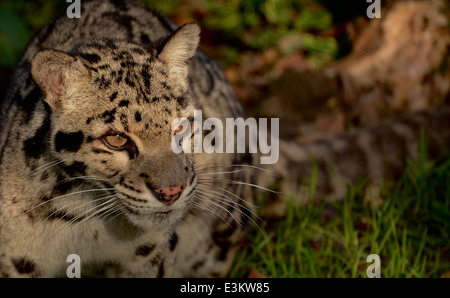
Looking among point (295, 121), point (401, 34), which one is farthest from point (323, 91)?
point (401, 34)

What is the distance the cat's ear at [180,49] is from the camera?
11.7ft

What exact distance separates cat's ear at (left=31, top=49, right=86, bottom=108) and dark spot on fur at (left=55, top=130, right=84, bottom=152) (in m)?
0.17

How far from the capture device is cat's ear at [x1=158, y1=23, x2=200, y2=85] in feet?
11.7

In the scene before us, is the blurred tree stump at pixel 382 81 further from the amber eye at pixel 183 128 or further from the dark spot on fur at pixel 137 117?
the dark spot on fur at pixel 137 117

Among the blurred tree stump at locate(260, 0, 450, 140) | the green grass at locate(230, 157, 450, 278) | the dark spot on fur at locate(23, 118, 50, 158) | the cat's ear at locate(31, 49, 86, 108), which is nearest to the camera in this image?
the cat's ear at locate(31, 49, 86, 108)

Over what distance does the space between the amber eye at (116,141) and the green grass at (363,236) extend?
6.13ft

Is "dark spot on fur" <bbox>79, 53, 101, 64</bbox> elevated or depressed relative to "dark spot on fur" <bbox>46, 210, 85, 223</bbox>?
elevated

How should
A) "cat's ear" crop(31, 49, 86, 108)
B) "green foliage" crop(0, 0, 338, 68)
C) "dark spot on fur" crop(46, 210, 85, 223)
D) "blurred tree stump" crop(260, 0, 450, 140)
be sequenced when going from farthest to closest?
1. "green foliage" crop(0, 0, 338, 68)
2. "blurred tree stump" crop(260, 0, 450, 140)
3. "dark spot on fur" crop(46, 210, 85, 223)
4. "cat's ear" crop(31, 49, 86, 108)

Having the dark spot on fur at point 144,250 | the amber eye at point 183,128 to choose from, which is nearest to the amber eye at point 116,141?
the amber eye at point 183,128

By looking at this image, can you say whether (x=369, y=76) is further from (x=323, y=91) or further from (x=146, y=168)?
(x=146, y=168)

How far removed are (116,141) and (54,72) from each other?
495mm

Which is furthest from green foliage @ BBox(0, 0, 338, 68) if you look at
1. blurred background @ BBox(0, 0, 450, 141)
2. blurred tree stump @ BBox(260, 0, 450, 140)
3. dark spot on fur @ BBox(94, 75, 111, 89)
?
dark spot on fur @ BBox(94, 75, 111, 89)

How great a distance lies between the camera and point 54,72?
10.6ft

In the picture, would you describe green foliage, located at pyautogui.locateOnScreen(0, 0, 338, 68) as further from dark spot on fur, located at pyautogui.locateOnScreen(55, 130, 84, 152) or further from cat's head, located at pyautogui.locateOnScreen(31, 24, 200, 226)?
dark spot on fur, located at pyautogui.locateOnScreen(55, 130, 84, 152)
